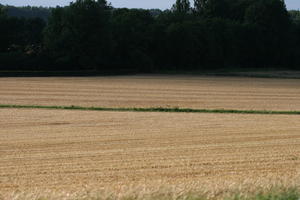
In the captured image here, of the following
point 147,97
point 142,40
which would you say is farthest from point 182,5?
point 147,97

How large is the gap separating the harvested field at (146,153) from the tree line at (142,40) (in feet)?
201

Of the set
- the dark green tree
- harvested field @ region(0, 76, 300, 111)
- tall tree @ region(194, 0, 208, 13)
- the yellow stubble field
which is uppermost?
tall tree @ region(194, 0, 208, 13)

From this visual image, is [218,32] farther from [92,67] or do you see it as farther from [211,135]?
[211,135]

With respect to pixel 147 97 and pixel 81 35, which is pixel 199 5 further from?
pixel 147 97

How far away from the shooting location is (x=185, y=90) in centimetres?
5897

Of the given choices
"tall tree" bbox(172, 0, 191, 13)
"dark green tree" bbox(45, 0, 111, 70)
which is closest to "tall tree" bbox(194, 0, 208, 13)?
"tall tree" bbox(172, 0, 191, 13)

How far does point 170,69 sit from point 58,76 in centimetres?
2326

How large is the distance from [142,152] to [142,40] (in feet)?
266

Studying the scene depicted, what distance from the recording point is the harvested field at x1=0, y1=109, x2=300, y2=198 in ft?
46.2

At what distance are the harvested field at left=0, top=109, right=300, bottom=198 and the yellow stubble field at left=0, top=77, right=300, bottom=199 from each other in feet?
0.07

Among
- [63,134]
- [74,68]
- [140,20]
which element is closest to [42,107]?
[63,134]

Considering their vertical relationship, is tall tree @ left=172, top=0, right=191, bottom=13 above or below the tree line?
above

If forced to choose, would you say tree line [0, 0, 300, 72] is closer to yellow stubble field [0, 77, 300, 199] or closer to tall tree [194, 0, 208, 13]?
tall tree [194, 0, 208, 13]

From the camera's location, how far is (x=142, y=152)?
19031 mm
